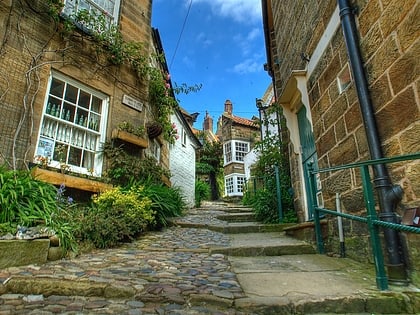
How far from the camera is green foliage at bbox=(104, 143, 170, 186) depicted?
5207mm

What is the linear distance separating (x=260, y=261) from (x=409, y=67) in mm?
2263

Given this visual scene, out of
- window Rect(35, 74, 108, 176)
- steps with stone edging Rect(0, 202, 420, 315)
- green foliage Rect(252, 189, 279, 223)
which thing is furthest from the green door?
window Rect(35, 74, 108, 176)

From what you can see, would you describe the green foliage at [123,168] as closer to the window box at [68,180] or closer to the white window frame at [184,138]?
the window box at [68,180]

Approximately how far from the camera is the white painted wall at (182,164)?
10.4 m

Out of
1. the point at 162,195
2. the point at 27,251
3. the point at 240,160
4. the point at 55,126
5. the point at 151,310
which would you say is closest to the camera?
the point at 151,310

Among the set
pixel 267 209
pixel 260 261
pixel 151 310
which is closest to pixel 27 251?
pixel 151 310

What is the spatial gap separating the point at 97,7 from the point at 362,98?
6.17 metres

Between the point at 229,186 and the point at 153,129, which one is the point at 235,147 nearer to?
the point at 229,186

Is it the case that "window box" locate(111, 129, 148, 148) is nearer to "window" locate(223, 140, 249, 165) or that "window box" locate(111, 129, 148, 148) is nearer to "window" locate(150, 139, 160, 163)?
"window" locate(150, 139, 160, 163)

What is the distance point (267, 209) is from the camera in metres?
5.38

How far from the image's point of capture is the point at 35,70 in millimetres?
4398

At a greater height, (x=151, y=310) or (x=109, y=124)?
(x=109, y=124)

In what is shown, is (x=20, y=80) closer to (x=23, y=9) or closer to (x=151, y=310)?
(x=23, y=9)

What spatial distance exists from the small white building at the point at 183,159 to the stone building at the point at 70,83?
12.8ft
